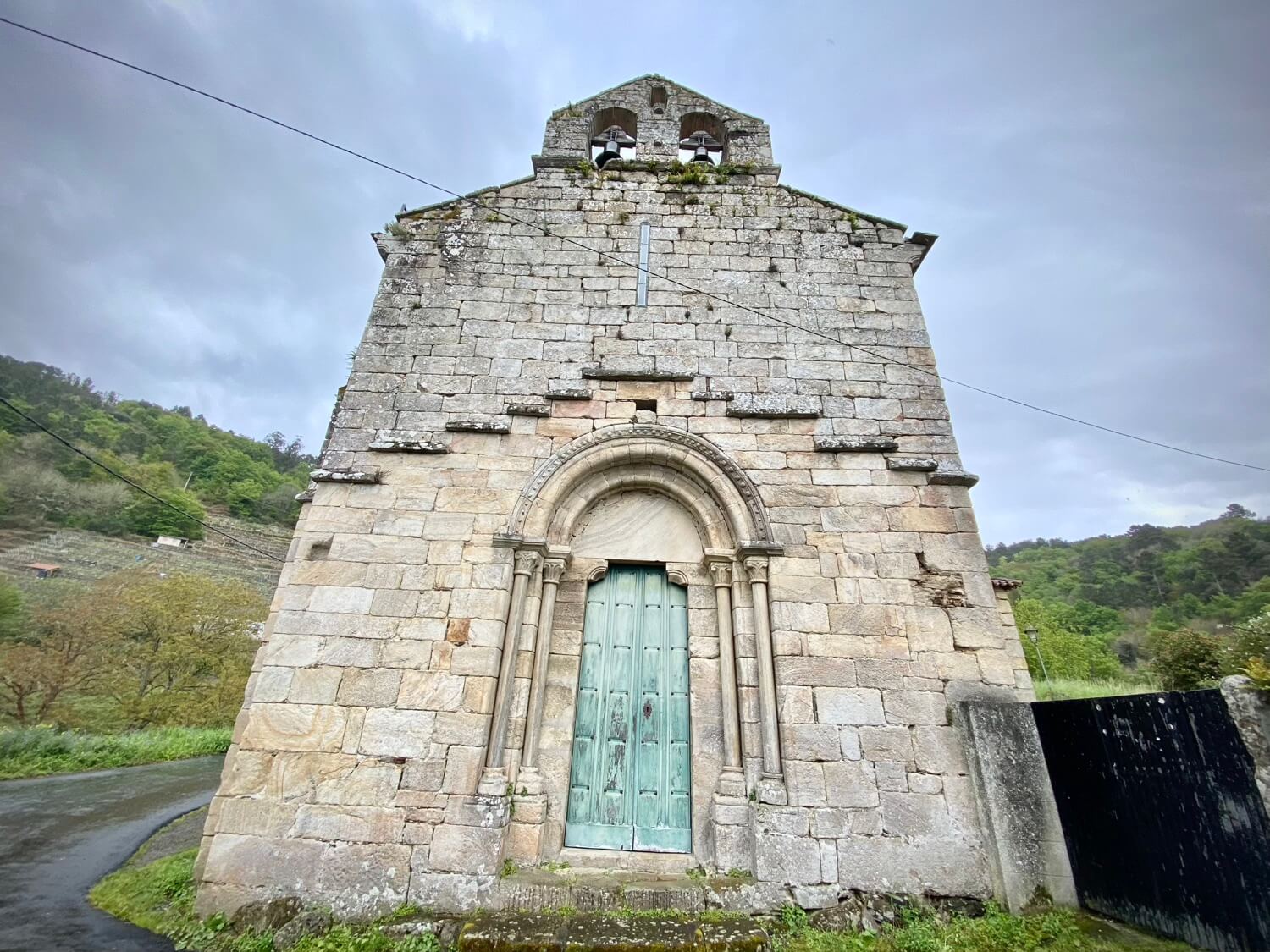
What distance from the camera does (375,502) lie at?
16.1ft

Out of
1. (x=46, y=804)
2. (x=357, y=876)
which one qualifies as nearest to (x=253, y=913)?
(x=357, y=876)

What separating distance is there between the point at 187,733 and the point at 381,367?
14.9 metres

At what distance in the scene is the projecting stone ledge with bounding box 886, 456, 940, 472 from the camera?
5023 mm

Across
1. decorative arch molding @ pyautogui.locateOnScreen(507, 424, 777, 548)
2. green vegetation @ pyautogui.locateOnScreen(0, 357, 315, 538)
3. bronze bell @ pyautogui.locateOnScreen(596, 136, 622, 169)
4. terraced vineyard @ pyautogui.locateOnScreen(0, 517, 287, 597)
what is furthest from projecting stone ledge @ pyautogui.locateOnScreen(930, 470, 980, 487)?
green vegetation @ pyautogui.locateOnScreen(0, 357, 315, 538)

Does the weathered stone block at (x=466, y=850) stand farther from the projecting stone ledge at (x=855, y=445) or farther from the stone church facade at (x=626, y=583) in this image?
the projecting stone ledge at (x=855, y=445)

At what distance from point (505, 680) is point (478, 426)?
2.42m

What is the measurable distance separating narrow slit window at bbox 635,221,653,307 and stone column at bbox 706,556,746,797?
3035mm

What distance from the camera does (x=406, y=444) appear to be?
509 centimetres

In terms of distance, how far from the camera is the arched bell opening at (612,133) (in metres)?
7.21

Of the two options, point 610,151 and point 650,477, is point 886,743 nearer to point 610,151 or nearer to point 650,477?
point 650,477

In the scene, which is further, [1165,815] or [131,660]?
[131,660]

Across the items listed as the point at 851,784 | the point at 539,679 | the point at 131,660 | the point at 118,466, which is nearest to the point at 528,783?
Answer: the point at 539,679

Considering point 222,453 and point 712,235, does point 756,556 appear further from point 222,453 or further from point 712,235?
point 222,453

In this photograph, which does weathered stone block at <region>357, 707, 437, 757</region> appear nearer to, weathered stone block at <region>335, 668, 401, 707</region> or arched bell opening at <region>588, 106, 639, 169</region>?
weathered stone block at <region>335, 668, 401, 707</region>
